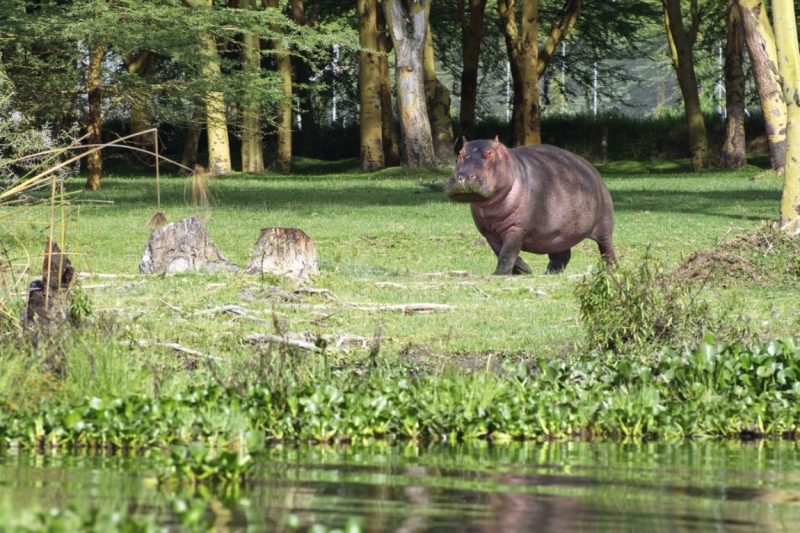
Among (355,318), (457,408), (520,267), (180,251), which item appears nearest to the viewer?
(457,408)

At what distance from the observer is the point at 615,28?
3750 cm

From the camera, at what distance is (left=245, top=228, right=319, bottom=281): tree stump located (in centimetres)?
1084

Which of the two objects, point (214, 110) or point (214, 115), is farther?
point (214, 115)

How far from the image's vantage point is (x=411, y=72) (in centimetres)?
2711

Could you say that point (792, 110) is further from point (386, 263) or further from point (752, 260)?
point (386, 263)

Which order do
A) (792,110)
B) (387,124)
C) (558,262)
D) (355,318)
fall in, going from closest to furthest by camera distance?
(355,318), (558,262), (792,110), (387,124)

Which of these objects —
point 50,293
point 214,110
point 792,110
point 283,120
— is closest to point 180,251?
point 50,293

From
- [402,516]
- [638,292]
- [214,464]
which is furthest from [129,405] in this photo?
[638,292]

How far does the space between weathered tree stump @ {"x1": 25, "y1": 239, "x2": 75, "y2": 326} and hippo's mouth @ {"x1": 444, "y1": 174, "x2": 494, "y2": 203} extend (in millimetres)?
4501

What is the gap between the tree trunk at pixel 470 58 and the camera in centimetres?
3164

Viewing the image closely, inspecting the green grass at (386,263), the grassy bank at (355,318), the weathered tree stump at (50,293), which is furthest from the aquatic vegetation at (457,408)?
the weathered tree stump at (50,293)

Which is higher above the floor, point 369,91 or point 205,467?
point 369,91

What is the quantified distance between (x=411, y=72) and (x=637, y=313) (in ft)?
64.4

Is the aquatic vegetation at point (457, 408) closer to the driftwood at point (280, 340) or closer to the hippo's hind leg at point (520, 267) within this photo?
the driftwood at point (280, 340)
